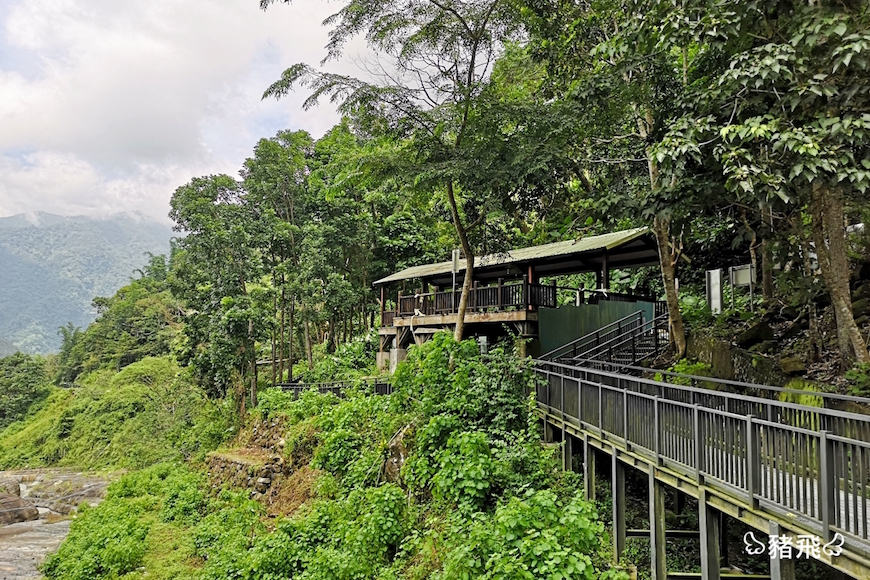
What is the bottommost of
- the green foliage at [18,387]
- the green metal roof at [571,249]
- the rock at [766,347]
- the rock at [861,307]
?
the green foliage at [18,387]

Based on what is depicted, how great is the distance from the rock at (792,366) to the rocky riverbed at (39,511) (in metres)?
17.9

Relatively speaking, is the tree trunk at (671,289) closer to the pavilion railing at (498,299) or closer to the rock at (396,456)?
the pavilion railing at (498,299)

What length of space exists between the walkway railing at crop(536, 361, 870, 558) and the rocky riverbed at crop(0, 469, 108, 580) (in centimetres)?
1606

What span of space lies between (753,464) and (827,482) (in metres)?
0.69

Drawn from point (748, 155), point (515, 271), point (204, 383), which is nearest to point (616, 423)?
point (748, 155)

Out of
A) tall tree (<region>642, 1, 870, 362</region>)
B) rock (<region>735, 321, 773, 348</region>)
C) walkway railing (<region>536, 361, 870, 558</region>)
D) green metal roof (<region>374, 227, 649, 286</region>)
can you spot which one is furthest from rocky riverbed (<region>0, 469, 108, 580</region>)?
tall tree (<region>642, 1, 870, 362</region>)

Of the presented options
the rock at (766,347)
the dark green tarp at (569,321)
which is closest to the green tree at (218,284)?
the dark green tarp at (569,321)

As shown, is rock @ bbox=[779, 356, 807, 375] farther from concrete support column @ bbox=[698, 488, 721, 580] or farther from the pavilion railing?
the pavilion railing

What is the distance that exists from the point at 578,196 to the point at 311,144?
53.3ft

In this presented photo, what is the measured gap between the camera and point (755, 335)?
9.61m

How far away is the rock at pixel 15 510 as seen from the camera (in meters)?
19.0

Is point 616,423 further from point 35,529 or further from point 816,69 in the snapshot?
point 35,529

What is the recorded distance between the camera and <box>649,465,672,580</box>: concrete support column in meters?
5.63

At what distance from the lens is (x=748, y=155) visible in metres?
5.31
